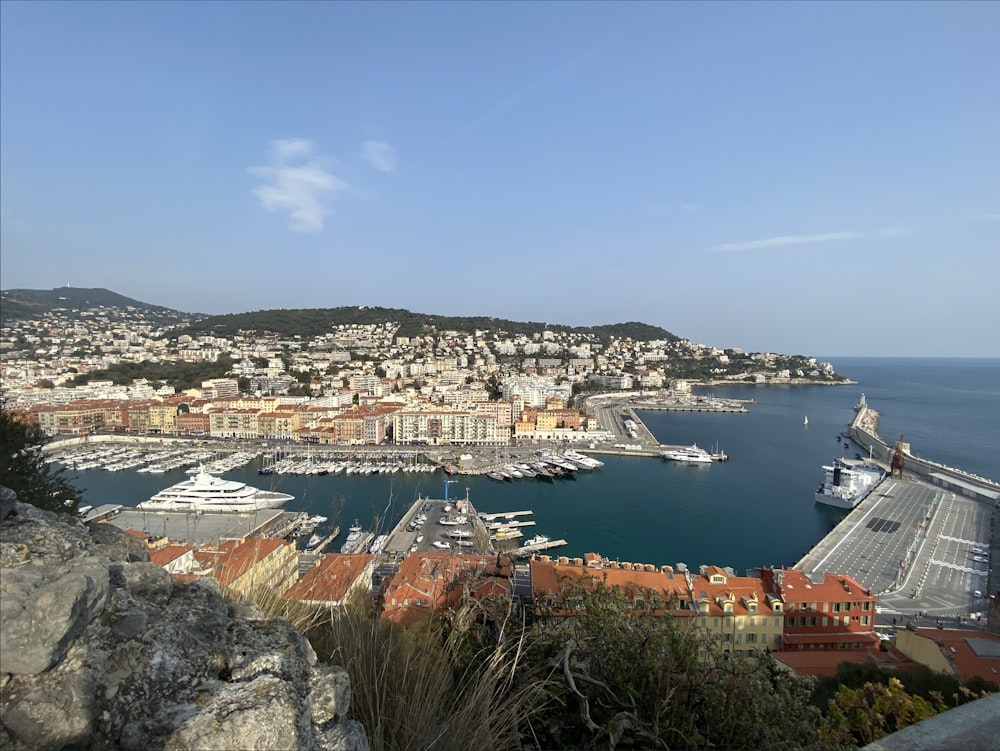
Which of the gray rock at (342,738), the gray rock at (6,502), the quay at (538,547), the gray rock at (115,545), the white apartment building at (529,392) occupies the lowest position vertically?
the quay at (538,547)

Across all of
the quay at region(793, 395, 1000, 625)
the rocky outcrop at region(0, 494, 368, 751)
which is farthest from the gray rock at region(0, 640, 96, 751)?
the quay at region(793, 395, 1000, 625)

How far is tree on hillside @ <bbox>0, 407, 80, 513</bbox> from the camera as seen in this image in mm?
3719

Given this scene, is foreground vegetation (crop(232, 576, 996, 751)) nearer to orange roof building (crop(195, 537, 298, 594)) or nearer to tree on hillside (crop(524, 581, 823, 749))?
tree on hillside (crop(524, 581, 823, 749))

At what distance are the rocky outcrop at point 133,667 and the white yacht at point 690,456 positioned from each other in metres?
22.5

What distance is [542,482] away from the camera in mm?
19109

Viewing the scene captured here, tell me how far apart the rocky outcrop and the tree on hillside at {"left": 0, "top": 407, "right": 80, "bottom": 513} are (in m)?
3.62

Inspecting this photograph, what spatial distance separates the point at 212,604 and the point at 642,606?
135 centimetres

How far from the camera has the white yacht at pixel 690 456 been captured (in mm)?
21672

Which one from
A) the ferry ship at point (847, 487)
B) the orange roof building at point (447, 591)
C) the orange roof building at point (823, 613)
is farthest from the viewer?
the ferry ship at point (847, 487)

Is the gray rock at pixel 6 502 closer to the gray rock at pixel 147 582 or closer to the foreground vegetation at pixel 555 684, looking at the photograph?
the gray rock at pixel 147 582

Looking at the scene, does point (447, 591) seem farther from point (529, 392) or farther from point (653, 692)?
point (529, 392)

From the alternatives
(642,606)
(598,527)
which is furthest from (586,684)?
(598,527)

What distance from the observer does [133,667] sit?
2.12ft

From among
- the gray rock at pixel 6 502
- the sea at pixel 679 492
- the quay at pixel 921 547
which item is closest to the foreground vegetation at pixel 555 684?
the gray rock at pixel 6 502
